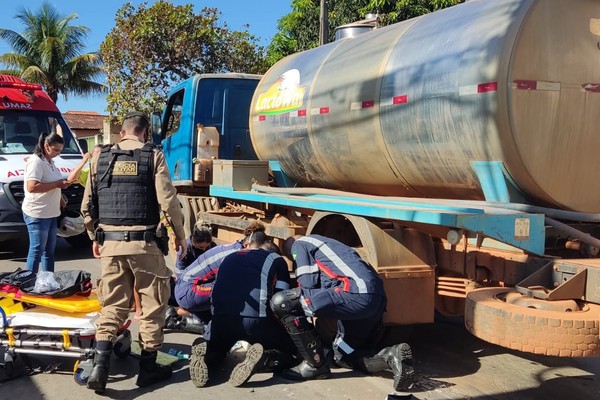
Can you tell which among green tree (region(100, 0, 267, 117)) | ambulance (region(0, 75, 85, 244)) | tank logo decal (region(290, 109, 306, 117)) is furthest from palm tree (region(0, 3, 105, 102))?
tank logo decal (region(290, 109, 306, 117))

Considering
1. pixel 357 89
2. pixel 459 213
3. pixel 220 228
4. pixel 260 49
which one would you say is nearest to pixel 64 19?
pixel 260 49

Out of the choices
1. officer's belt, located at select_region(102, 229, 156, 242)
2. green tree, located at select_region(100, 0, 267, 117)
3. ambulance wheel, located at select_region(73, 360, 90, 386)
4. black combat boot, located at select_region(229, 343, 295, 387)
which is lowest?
ambulance wheel, located at select_region(73, 360, 90, 386)

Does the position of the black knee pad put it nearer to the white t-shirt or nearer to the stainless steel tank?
the stainless steel tank

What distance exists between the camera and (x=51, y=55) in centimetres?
2723

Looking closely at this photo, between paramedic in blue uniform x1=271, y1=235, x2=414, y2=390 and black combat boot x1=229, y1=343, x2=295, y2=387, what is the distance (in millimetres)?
158

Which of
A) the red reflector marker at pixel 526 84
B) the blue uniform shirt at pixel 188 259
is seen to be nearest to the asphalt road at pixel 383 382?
the blue uniform shirt at pixel 188 259

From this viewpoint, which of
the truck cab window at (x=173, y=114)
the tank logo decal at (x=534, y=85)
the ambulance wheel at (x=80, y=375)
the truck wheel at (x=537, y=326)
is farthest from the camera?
the truck cab window at (x=173, y=114)

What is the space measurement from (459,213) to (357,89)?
193 cm

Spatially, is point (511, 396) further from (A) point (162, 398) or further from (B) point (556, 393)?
(A) point (162, 398)

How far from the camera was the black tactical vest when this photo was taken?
4.08 metres

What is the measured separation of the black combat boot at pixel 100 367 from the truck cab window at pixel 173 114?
5.30 meters

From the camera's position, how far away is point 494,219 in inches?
140

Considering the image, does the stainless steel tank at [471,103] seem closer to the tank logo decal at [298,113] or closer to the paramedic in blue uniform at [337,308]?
the tank logo decal at [298,113]

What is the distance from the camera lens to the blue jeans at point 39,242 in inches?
238
